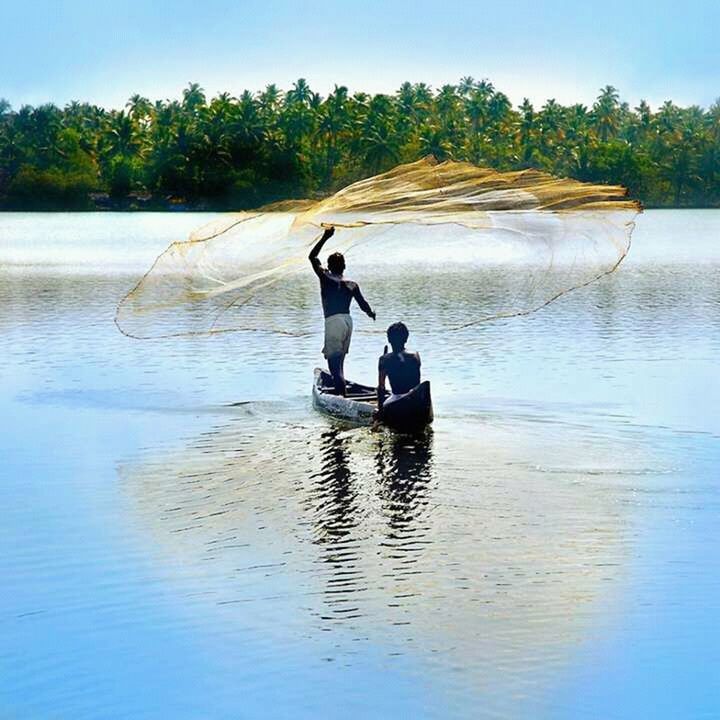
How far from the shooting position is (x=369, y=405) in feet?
62.8

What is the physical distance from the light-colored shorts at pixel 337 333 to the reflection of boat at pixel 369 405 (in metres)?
0.62

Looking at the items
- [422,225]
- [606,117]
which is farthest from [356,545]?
[606,117]

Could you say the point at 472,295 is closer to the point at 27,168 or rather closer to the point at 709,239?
the point at 709,239

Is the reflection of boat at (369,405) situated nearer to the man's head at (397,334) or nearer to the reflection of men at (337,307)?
the reflection of men at (337,307)

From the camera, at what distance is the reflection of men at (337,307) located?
19.3m

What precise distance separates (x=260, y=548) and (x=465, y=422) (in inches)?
271

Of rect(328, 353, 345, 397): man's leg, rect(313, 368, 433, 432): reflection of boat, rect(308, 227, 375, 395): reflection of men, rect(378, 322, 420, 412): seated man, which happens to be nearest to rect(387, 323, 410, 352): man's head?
rect(378, 322, 420, 412): seated man

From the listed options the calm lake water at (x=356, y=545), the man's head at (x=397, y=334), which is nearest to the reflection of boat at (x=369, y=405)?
the calm lake water at (x=356, y=545)

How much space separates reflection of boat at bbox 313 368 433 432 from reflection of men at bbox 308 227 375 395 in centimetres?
30

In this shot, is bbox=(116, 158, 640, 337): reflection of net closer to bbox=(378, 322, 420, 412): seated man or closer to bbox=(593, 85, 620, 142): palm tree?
bbox=(378, 322, 420, 412): seated man

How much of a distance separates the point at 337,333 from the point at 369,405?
134cm

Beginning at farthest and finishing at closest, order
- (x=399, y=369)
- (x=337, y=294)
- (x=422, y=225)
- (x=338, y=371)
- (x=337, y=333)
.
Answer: (x=338, y=371) < (x=337, y=333) < (x=337, y=294) < (x=399, y=369) < (x=422, y=225)

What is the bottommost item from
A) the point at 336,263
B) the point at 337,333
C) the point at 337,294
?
the point at 337,333

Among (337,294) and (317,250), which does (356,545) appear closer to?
(317,250)
